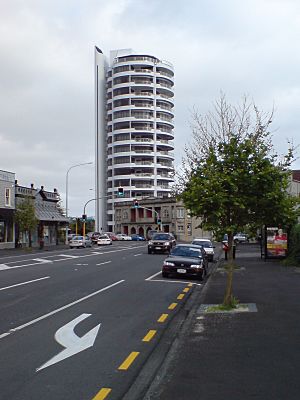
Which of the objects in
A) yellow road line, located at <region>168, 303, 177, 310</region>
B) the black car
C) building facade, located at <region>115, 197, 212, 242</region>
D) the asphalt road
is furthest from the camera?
building facade, located at <region>115, 197, 212, 242</region>

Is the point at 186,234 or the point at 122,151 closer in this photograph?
the point at 186,234

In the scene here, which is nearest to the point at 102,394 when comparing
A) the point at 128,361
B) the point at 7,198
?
the point at 128,361

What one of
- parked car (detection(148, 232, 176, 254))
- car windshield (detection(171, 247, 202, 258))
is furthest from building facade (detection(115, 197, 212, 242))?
car windshield (detection(171, 247, 202, 258))

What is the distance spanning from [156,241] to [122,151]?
7757 cm

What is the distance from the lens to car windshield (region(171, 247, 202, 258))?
22.8 metres

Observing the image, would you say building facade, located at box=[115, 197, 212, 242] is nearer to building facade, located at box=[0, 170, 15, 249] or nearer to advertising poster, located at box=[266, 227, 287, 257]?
building facade, located at box=[0, 170, 15, 249]

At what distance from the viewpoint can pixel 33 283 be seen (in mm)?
19250

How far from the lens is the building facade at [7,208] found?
5200cm

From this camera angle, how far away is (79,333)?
10.3 metres

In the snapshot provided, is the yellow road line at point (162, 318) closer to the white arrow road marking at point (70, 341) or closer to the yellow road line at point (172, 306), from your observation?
the yellow road line at point (172, 306)

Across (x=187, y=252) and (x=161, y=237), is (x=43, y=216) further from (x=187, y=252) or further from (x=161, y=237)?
(x=187, y=252)

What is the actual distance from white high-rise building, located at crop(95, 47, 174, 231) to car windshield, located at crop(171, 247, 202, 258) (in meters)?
91.7

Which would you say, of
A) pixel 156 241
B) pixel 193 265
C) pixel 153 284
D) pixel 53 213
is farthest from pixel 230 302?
pixel 53 213

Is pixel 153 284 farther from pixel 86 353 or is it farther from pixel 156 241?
pixel 156 241
